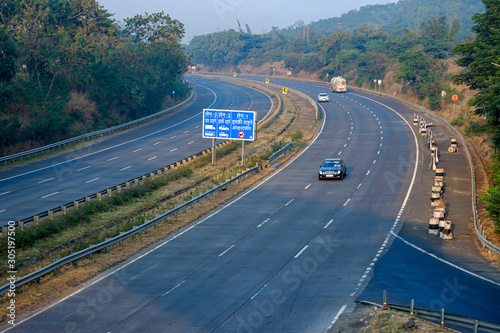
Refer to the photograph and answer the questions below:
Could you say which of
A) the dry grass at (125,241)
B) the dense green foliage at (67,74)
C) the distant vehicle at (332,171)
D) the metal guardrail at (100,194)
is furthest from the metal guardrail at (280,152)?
the dense green foliage at (67,74)

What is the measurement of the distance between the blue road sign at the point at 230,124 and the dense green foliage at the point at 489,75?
16.1 meters

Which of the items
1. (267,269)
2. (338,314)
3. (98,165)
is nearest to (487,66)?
(267,269)

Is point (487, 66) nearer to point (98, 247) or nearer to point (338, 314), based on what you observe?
point (338, 314)

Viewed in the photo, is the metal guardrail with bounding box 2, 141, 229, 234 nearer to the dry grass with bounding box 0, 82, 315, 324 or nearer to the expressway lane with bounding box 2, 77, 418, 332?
the dry grass with bounding box 0, 82, 315, 324

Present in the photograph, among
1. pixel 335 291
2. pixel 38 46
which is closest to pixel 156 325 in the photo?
pixel 335 291

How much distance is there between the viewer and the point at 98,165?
47344 millimetres

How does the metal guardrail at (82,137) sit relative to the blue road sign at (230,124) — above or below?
below

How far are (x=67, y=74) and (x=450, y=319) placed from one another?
6299cm

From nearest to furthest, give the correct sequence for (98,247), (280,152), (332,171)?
(98,247) < (332,171) < (280,152)

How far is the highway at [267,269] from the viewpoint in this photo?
17.0 meters

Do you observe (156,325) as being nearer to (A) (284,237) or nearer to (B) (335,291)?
(B) (335,291)

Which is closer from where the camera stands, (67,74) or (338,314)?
(338,314)

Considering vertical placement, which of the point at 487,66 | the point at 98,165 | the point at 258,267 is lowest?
the point at 98,165

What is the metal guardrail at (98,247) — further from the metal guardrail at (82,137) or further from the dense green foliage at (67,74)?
the dense green foliage at (67,74)
